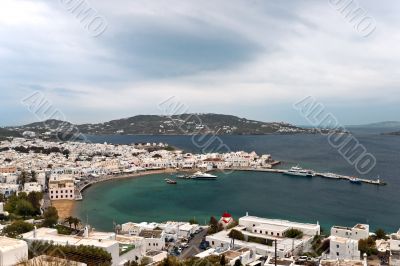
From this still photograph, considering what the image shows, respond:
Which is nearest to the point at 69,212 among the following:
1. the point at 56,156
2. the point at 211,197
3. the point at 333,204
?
the point at 211,197

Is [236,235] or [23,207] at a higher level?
[23,207]

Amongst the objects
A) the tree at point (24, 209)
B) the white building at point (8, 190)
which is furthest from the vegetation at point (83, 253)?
the white building at point (8, 190)

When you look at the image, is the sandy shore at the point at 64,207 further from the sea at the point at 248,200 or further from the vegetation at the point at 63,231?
the vegetation at the point at 63,231

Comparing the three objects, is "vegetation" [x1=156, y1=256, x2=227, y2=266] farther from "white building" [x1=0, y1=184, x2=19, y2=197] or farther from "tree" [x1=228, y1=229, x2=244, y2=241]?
"white building" [x1=0, y1=184, x2=19, y2=197]

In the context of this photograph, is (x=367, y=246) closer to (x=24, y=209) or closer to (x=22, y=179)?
(x=24, y=209)

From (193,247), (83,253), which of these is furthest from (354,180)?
(83,253)

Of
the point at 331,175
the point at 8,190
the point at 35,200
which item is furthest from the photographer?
the point at 331,175

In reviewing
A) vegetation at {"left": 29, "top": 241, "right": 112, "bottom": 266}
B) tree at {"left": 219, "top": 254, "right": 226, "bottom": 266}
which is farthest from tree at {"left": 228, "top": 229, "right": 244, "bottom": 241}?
vegetation at {"left": 29, "top": 241, "right": 112, "bottom": 266}
